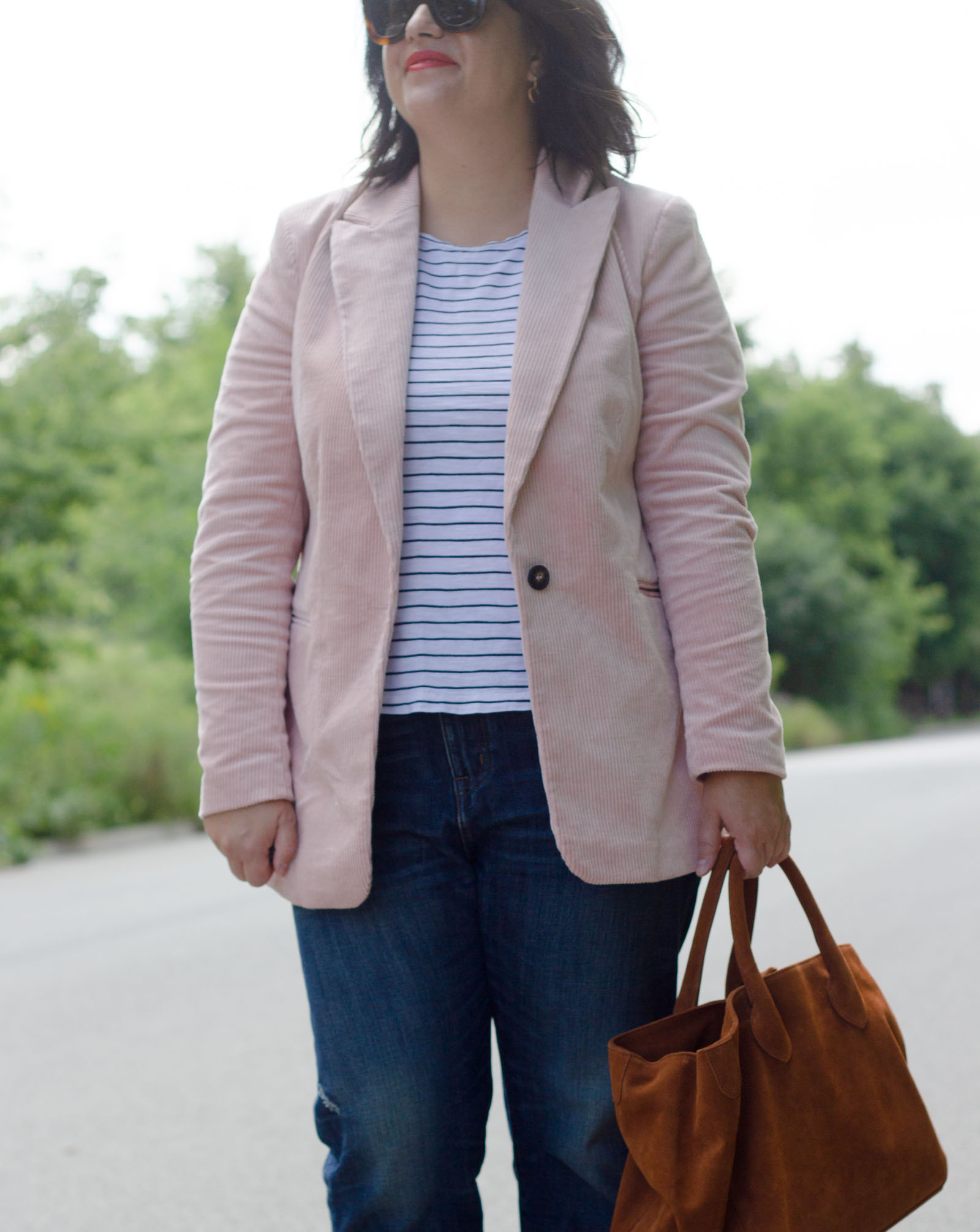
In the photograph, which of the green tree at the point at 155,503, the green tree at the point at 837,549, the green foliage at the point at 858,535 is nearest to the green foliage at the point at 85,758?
the green tree at the point at 155,503

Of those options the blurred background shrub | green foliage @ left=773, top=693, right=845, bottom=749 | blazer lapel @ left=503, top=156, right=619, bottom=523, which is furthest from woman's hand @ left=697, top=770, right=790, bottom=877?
green foliage @ left=773, top=693, right=845, bottom=749

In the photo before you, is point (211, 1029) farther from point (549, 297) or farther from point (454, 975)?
point (549, 297)

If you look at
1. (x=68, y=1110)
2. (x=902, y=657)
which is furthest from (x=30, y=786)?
(x=902, y=657)

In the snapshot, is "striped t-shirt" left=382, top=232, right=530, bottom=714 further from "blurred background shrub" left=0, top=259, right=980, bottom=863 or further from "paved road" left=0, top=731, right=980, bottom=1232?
"blurred background shrub" left=0, top=259, right=980, bottom=863

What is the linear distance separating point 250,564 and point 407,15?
2.55ft

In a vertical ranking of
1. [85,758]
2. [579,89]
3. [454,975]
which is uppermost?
[579,89]

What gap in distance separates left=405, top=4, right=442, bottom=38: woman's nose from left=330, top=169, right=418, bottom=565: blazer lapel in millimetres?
219

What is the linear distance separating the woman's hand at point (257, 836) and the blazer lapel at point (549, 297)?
0.48 meters

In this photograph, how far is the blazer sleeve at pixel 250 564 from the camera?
1682 millimetres

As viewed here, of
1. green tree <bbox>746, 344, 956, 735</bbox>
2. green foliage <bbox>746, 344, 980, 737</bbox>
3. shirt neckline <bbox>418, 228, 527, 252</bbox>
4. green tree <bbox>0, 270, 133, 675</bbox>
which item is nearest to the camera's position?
shirt neckline <bbox>418, 228, 527, 252</bbox>

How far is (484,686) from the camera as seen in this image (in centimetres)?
165

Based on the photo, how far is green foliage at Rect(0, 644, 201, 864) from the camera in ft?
33.7

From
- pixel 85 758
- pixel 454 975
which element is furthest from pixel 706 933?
pixel 85 758

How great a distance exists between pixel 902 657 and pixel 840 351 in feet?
68.7
